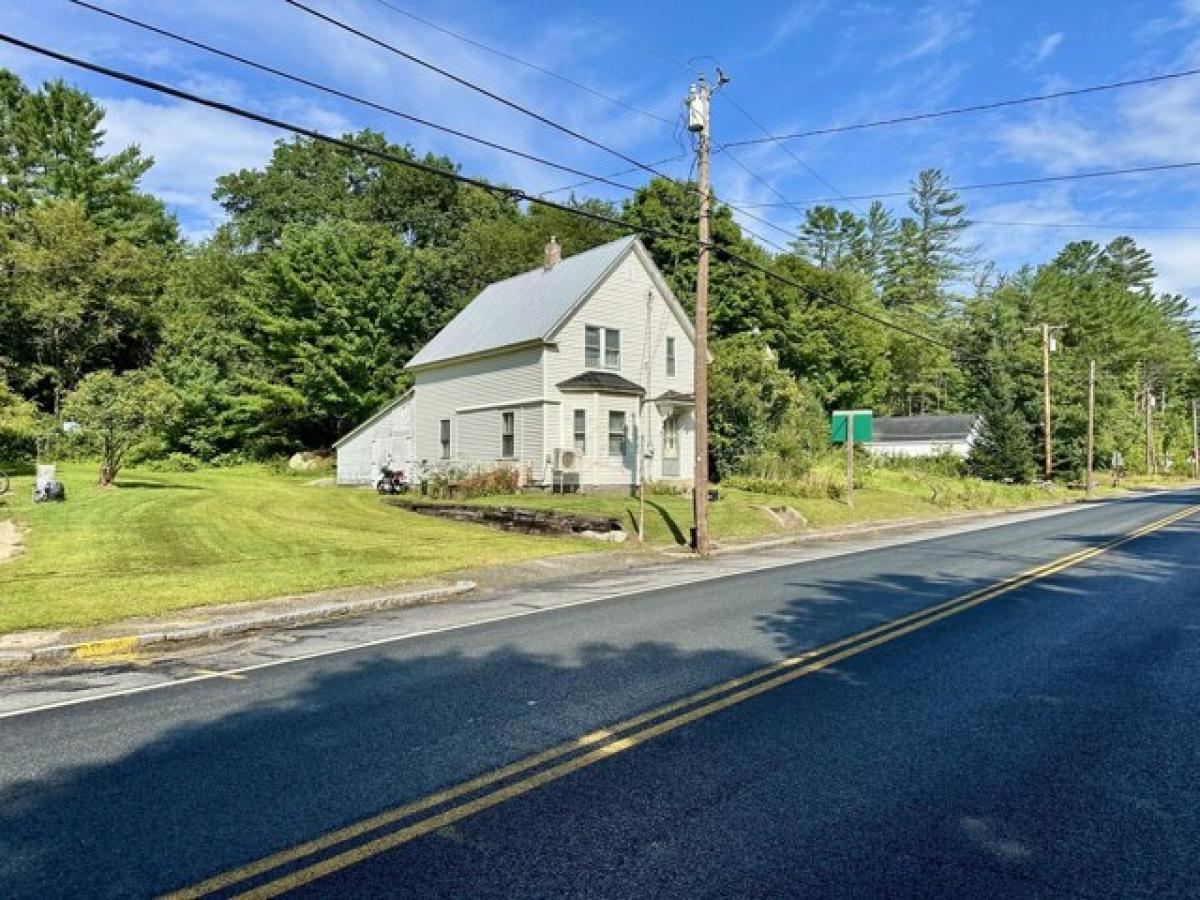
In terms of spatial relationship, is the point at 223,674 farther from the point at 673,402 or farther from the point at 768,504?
the point at 673,402

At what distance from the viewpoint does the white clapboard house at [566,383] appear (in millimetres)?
28594

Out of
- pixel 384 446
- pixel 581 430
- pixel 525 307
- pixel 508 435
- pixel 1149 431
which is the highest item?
pixel 525 307

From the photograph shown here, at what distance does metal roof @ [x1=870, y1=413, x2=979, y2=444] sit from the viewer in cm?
6400

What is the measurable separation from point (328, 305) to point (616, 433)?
22649 millimetres

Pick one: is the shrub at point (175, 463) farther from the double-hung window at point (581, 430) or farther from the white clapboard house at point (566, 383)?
the double-hung window at point (581, 430)

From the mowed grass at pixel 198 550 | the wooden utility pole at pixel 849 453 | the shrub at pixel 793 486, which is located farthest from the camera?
the shrub at pixel 793 486

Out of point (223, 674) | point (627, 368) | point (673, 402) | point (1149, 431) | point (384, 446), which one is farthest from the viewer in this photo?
point (1149, 431)

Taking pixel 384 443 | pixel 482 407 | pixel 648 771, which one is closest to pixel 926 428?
pixel 482 407

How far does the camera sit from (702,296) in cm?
1895

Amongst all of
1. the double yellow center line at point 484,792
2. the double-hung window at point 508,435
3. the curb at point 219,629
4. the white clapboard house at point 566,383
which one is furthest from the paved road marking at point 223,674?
the double-hung window at point 508,435

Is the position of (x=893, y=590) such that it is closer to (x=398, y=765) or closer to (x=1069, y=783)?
(x=1069, y=783)

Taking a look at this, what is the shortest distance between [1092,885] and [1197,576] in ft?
39.0

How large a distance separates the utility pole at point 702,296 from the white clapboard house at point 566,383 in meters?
8.68

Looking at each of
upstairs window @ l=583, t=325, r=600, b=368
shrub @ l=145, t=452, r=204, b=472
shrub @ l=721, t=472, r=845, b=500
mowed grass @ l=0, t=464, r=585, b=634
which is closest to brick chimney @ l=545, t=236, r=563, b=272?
upstairs window @ l=583, t=325, r=600, b=368
